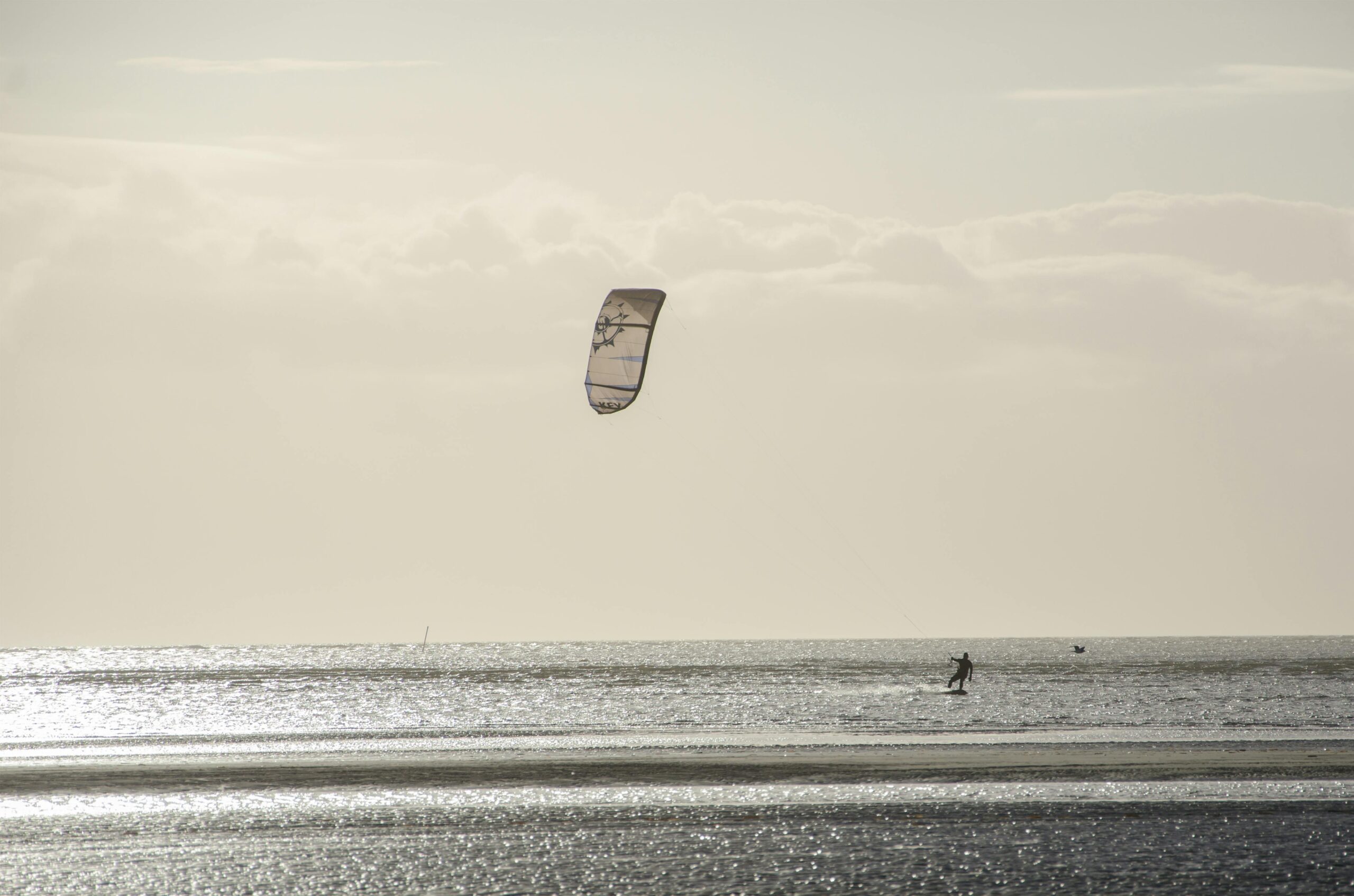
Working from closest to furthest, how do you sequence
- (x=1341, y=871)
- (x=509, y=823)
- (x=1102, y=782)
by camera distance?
(x=1341, y=871)
(x=509, y=823)
(x=1102, y=782)

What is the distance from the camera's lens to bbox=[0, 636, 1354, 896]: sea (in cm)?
1471

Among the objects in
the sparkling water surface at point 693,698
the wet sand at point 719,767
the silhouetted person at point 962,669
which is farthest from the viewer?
the silhouetted person at point 962,669

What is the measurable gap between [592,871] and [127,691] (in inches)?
2704

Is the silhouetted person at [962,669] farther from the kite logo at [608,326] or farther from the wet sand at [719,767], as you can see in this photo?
the kite logo at [608,326]

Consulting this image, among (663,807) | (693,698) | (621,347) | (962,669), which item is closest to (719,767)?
(663,807)

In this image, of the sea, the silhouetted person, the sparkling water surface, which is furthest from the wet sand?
the silhouetted person

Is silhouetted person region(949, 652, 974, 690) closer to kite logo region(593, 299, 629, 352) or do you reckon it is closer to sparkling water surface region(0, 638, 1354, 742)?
sparkling water surface region(0, 638, 1354, 742)

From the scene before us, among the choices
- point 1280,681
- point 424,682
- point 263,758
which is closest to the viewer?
point 263,758

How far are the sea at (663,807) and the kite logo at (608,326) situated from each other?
949 cm

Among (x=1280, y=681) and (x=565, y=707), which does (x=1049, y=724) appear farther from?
(x=1280, y=681)

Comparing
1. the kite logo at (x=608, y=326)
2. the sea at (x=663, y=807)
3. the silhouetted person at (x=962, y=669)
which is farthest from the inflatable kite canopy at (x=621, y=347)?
the silhouetted person at (x=962, y=669)

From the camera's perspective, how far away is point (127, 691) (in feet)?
248

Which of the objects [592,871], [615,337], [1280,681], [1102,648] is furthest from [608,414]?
[1102,648]

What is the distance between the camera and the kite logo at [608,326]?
103 ft
